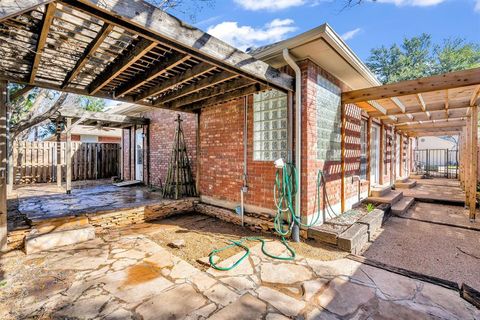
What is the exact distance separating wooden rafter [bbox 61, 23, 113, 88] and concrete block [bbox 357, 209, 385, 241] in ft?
16.0

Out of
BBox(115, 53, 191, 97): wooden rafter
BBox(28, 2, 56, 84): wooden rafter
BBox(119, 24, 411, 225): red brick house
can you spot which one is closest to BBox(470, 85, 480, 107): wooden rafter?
BBox(119, 24, 411, 225): red brick house

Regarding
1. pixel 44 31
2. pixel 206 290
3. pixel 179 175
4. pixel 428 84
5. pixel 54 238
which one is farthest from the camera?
pixel 179 175

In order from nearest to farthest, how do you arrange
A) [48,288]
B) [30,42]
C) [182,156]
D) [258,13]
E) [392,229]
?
[48,288] → [30,42] → [392,229] → [258,13] → [182,156]

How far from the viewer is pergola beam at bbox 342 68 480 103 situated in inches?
141

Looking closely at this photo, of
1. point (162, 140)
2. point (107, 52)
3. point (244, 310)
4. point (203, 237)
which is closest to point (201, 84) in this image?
point (107, 52)

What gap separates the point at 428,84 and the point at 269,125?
9.06ft

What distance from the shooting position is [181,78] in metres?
3.80

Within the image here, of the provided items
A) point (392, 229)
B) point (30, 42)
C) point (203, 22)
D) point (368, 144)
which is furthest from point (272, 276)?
point (368, 144)

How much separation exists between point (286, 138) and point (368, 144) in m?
4.09

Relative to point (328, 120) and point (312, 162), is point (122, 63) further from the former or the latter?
point (328, 120)

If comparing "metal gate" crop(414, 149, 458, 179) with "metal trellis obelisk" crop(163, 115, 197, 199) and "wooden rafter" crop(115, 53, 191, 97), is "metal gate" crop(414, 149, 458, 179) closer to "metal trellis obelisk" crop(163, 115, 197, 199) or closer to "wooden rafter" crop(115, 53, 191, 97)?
"metal trellis obelisk" crop(163, 115, 197, 199)

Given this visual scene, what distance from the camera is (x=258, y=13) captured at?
5.73 meters

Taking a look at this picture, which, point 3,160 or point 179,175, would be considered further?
point 179,175

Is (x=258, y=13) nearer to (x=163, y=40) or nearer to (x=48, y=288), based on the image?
(x=163, y=40)
